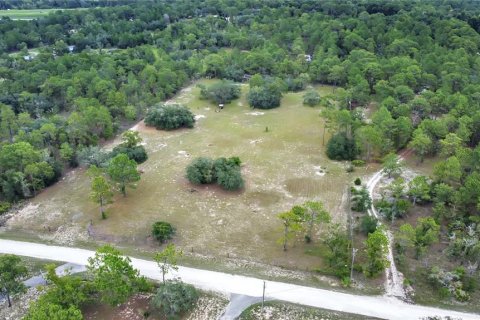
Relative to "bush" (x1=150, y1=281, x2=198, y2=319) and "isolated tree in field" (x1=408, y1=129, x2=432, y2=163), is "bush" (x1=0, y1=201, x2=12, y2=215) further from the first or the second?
"isolated tree in field" (x1=408, y1=129, x2=432, y2=163)

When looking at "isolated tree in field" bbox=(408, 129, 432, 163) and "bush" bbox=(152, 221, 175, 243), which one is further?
"isolated tree in field" bbox=(408, 129, 432, 163)

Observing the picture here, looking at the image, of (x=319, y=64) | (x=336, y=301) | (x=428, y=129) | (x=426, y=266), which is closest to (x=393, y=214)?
(x=426, y=266)

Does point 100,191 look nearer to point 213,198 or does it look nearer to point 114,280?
point 213,198

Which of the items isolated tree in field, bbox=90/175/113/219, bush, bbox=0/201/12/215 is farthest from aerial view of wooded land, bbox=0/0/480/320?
bush, bbox=0/201/12/215

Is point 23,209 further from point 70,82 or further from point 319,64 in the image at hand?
point 319,64

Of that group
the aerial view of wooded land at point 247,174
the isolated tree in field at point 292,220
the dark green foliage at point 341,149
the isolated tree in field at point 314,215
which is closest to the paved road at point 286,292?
the aerial view of wooded land at point 247,174

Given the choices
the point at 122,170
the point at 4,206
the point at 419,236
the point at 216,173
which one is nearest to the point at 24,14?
the point at 4,206
